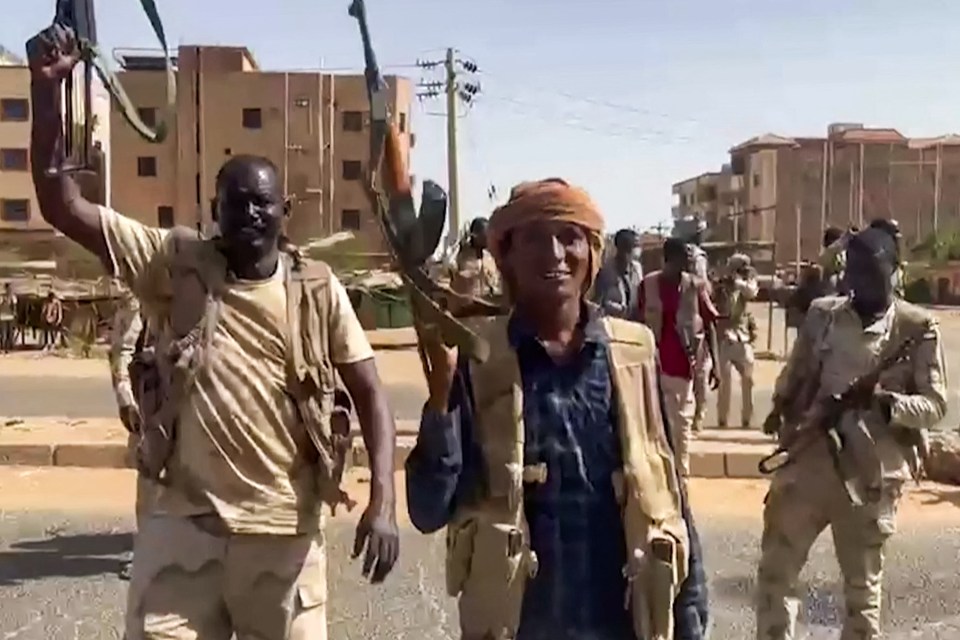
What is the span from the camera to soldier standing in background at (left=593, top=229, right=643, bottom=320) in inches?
309

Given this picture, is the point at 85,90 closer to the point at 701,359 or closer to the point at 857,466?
the point at 857,466

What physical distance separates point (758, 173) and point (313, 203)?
3676cm

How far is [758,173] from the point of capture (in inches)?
2830

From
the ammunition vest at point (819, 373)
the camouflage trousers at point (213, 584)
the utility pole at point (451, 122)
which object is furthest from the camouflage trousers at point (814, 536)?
the utility pole at point (451, 122)

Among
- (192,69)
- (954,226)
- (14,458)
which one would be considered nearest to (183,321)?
(14,458)

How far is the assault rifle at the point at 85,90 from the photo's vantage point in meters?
2.91

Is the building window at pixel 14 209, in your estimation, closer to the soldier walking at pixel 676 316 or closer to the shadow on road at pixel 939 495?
the soldier walking at pixel 676 316

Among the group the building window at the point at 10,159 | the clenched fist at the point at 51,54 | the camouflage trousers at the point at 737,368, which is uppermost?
the building window at the point at 10,159

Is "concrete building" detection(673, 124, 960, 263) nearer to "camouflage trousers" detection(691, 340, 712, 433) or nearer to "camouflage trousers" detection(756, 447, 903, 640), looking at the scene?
"camouflage trousers" detection(691, 340, 712, 433)

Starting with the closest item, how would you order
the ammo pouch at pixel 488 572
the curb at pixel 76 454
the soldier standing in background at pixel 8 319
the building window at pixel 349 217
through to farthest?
the ammo pouch at pixel 488 572, the curb at pixel 76 454, the soldier standing in background at pixel 8 319, the building window at pixel 349 217

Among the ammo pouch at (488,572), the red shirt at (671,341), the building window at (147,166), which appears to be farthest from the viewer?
the building window at (147,166)

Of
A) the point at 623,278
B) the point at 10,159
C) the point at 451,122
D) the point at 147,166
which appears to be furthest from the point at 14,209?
the point at 623,278

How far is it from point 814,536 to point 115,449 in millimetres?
6303

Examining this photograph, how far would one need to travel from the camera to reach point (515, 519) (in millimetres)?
2482
